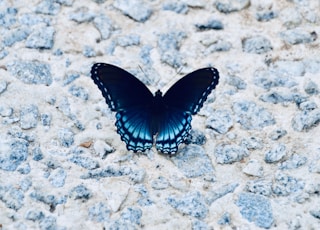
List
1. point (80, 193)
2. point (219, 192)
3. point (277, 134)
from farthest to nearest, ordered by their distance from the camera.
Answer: point (277, 134) → point (219, 192) → point (80, 193)

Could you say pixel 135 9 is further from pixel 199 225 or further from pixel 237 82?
pixel 199 225

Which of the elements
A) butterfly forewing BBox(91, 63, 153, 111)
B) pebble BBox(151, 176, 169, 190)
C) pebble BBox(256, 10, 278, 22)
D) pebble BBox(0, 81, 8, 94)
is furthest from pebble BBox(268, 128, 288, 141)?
pebble BBox(0, 81, 8, 94)

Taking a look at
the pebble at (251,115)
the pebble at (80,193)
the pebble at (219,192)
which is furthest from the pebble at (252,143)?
the pebble at (80,193)

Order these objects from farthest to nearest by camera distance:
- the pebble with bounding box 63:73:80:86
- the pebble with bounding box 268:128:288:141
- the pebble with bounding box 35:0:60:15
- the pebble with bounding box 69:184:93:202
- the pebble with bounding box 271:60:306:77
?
the pebble with bounding box 35:0:60:15 < the pebble with bounding box 271:60:306:77 < the pebble with bounding box 63:73:80:86 < the pebble with bounding box 268:128:288:141 < the pebble with bounding box 69:184:93:202

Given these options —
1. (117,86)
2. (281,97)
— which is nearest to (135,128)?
(117,86)

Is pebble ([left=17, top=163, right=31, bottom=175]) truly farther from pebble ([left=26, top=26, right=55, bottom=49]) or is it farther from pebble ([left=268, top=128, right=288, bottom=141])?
pebble ([left=268, top=128, right=288, bottom=141])

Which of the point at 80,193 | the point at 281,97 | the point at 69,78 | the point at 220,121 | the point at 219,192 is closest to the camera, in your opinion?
the point at 80,193

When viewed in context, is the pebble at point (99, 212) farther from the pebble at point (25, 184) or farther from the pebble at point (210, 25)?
the pebble at point (210, 25)
